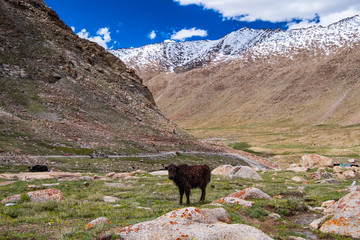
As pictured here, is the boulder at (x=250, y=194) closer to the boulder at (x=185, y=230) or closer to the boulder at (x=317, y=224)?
the boulder at (x=317, y=224)

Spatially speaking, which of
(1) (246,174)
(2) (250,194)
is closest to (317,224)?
(2) (250,194)

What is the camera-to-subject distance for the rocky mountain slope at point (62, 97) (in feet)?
182

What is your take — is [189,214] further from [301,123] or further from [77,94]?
[301,123]

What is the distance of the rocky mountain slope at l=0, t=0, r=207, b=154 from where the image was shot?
182 ft

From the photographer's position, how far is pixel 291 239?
11000 millimetres

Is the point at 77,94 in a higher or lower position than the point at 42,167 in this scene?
higher

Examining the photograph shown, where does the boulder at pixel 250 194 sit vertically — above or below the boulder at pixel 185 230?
below

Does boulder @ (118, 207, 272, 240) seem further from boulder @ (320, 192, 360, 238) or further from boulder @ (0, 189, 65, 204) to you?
boulder @ (0, 189, 65, 204)

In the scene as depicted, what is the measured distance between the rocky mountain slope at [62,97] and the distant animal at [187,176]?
36.0 metres

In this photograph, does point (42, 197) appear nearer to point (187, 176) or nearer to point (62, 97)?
point (187, 176)

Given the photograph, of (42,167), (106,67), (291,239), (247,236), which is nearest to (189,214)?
(247,236)

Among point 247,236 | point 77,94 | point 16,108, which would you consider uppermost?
point 77,94

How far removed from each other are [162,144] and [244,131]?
363 feet

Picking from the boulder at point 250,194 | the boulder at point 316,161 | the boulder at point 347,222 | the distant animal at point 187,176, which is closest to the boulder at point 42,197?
the distant animal at point 187,176
